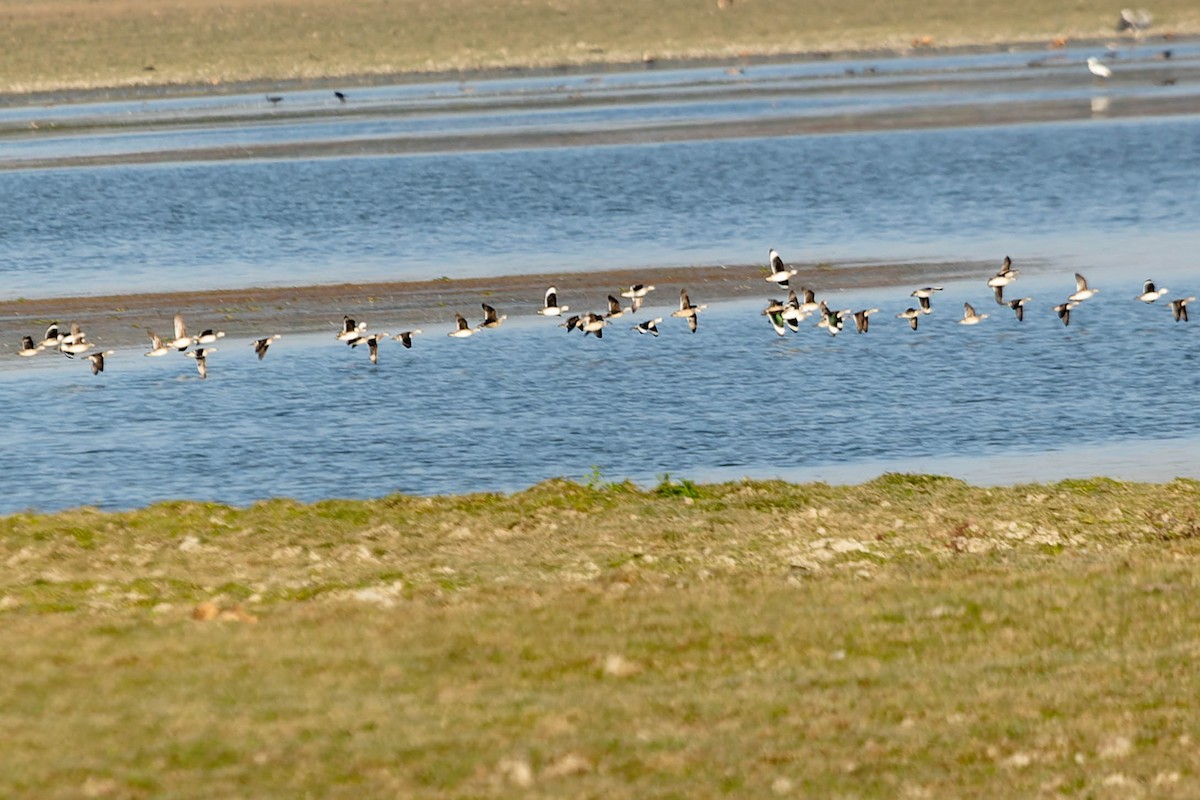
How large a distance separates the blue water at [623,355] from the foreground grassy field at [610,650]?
5809 mm

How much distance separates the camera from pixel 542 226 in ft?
195

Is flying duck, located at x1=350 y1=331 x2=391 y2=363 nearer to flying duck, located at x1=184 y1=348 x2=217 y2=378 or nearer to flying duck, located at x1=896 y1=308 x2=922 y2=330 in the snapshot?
flying duck, located at x1=184 y1=348 x2=217 y2=378

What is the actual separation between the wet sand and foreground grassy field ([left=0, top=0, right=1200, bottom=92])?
86.0m

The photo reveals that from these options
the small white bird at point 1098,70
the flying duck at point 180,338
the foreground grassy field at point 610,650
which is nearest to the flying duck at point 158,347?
the flying duck at point 180,338

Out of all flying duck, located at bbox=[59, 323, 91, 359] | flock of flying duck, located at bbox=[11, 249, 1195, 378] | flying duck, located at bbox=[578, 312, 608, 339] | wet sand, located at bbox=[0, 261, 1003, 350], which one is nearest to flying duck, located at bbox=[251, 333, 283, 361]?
flock of flying duck, located at bbox=[11, 249, 1195, 378]

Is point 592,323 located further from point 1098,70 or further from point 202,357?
point 1098,70

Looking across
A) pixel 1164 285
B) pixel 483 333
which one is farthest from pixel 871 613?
pixel 1164 285

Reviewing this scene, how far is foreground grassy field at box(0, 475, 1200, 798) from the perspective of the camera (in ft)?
40.3

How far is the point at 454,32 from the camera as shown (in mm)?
138125

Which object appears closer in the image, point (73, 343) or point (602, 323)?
point (73, 343)

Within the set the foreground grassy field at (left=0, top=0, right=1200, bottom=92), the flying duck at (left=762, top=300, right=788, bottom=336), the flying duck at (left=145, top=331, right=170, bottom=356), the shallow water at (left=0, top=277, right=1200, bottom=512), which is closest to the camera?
the shallow water at (left=0, top=277, right=1200, bottom=512)

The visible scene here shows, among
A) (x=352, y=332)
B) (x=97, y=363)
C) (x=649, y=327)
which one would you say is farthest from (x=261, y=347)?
(x=649, y=327)

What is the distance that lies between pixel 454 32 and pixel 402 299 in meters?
95.5

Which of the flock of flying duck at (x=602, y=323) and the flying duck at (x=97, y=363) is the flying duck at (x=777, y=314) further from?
the flying duck at (x=97, y=363)
